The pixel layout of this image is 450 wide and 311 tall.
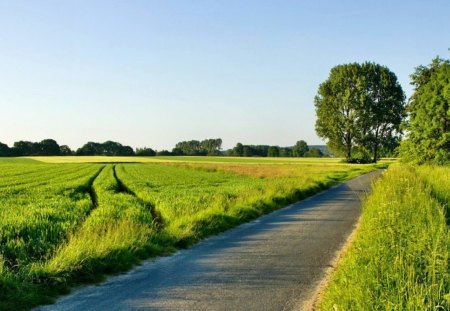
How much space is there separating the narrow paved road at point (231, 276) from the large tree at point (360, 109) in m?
64.5

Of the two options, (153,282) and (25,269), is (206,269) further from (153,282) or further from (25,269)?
(25,269)

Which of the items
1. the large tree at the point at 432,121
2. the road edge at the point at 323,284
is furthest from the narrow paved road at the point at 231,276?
the large tree at the point at 432,121

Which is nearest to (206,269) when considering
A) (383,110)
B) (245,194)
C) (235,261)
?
(235,261)

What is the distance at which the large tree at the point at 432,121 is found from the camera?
2592 cm

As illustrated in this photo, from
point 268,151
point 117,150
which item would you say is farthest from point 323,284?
point 117,150

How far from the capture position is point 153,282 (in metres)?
7.69

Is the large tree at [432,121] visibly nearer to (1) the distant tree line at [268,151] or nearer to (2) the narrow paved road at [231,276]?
(2) the narrow paved road at [231,276]

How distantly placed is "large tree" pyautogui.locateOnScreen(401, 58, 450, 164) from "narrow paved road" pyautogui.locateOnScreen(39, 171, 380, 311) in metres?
16.6

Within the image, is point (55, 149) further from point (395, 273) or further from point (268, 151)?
point (395, 273)

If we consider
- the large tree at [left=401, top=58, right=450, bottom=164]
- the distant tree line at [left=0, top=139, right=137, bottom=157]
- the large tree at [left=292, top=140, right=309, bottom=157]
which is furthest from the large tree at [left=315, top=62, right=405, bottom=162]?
the distant tree line at [left=0, top=139, right=137, bottom=157]

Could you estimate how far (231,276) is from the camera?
8.02 meters

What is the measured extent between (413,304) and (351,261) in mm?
2604

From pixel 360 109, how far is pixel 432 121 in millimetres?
48265

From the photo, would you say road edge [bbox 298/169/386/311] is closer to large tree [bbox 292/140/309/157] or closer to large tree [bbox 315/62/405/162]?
large tree [bbox 315/62/405/162]
